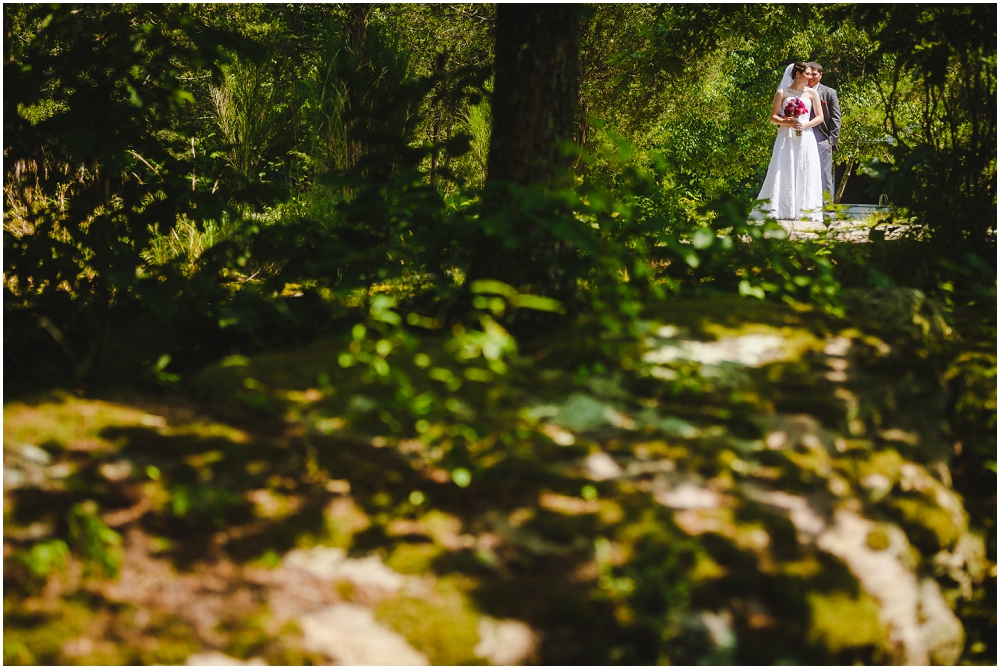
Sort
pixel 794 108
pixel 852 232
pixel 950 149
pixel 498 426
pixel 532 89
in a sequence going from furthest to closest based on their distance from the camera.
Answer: pixel 794 108 < pixel 852 232 < pixel 950 149 < pixel 532 89 < pixel 498 426

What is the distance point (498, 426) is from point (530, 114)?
1.64 metres

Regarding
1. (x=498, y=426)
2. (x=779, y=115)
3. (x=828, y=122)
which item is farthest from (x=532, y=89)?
(x=828, y=122)

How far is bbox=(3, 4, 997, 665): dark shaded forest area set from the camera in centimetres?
192

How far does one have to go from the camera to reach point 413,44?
15.1m

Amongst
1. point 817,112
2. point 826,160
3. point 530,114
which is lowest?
point 530,114

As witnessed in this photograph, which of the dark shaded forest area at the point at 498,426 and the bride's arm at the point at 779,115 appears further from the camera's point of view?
the bride's arm at the point at 779,115

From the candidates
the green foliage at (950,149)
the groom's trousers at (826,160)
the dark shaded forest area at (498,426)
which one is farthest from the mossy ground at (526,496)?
the groom's trousers at (826,160)

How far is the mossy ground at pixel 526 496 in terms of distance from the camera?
190 cm

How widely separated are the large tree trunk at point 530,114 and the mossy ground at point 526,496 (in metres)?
0.50

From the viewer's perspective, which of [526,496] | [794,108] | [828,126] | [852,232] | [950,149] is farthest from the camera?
[828,126]

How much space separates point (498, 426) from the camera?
2459 mm

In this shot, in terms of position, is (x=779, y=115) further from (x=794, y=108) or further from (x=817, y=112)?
(x=817, y=112)

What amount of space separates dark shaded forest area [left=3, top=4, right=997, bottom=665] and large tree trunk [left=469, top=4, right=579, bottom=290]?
0.04 feet

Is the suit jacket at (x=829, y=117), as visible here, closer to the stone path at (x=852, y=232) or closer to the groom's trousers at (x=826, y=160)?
the groom's trousers at (x=826, y=160)
